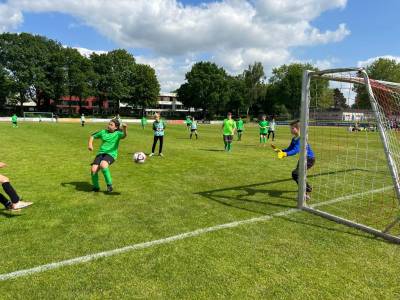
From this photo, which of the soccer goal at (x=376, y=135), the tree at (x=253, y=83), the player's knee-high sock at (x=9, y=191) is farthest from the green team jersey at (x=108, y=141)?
the tree at (x=253, y=83)

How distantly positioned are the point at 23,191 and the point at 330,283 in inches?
283

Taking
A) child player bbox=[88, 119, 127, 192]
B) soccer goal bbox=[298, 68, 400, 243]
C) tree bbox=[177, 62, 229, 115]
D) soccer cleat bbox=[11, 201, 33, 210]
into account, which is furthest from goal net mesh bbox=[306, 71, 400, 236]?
tree bbox=[177, 62, 229, 115]

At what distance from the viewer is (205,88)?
89062mm

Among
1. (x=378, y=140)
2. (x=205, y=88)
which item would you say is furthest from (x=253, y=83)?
(x=378, y=140)

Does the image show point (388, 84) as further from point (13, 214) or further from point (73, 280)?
point (13, 214)

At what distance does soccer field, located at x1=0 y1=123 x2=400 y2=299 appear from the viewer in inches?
154

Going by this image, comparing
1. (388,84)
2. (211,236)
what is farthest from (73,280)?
(388,84)

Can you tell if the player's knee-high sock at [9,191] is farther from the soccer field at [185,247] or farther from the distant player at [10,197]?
the soccer field at [185,247]

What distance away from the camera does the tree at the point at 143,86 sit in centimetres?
8994

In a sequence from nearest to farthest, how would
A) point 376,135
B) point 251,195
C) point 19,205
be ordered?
point 19,205, point 376,135, point 251,195

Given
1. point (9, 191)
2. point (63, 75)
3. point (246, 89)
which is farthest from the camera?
point (246, 89)

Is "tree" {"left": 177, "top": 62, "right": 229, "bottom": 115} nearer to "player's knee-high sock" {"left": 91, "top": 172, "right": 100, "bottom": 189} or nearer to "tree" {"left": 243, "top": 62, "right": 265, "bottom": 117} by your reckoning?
"tree" {"left": 243, "top": 62, "right": 265, "bottom": 117}

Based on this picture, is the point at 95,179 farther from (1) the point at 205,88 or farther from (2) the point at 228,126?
(1) the point at 205,88

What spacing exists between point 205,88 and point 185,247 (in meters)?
86.0
